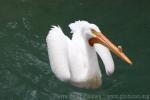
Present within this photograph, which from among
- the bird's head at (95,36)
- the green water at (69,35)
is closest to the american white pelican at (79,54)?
the bird's head at (95,36)

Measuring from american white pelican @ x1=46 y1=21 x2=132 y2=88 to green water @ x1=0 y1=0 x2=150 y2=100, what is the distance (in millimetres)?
607

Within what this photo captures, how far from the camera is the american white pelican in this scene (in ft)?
21.8

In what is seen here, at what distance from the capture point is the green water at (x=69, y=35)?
752cm

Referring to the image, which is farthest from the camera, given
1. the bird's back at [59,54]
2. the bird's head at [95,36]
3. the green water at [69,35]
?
the green water at [69,35]

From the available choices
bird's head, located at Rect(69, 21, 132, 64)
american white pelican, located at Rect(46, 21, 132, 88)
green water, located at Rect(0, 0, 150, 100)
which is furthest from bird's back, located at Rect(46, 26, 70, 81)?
green water, located at Rect(0, 0, 150, 100)

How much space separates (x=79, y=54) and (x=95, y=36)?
1.36ft

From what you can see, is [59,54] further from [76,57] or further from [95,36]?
[95,36]

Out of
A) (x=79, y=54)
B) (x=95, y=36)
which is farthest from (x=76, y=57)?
(x=95, y=36)

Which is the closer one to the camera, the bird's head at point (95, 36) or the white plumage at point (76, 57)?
the bird's head at point (95, 36)

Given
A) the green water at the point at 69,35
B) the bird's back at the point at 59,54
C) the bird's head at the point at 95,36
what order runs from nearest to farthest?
the bird's head at the point at 95,36 → the bird's back at the point at 59,54 → the green water at the point at 69,35

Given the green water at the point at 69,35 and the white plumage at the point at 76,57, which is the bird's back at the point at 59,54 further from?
the green water at the point at 69,35

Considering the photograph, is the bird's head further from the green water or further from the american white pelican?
the green water

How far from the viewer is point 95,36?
6629mm

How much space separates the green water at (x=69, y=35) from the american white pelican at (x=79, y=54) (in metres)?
0.61
